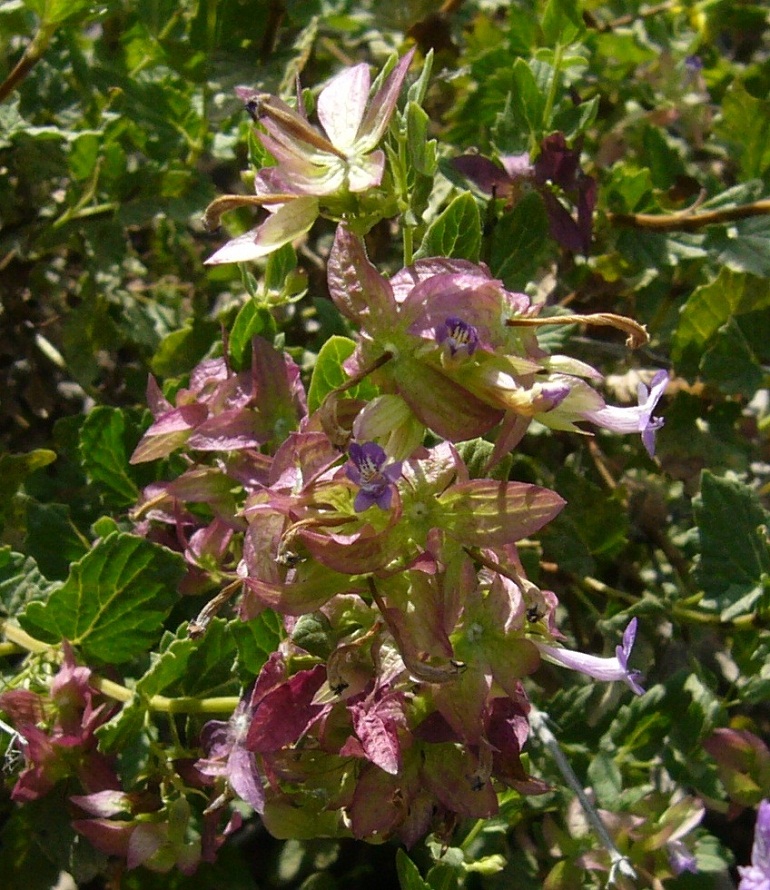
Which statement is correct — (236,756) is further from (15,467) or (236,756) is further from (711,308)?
(711,308)

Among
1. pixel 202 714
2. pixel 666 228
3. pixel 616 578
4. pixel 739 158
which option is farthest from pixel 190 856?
pixel 739 158

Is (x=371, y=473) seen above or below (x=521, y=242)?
above

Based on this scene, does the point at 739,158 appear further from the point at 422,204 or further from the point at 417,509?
the point at 417,509

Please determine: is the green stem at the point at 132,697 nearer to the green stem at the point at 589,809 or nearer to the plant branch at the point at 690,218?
the green stem at the point at 589,809

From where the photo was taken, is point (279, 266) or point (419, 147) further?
point (279, 266)

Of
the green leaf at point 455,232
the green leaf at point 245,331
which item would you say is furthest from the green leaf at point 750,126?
the green leaf at point 245,331

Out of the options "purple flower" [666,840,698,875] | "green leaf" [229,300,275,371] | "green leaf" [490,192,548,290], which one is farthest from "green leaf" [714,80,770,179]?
"purple flower" [666,840,698,875]

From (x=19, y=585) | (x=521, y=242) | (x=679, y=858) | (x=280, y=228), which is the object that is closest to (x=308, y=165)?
(x=280, y=228)

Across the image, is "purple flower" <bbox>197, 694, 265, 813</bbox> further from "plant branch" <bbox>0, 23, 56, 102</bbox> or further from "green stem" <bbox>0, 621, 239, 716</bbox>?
"plant branch" <bbox>0, 23, 56, 102</bbox>
